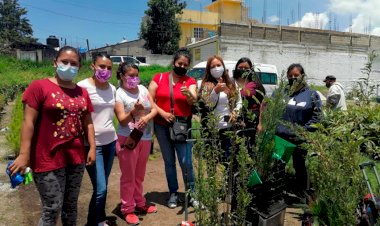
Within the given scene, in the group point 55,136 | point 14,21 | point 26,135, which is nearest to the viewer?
point 26,135

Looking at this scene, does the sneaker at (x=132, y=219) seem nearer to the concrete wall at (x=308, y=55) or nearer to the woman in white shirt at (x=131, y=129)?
the woman in white shirt at (x=131, y=129)

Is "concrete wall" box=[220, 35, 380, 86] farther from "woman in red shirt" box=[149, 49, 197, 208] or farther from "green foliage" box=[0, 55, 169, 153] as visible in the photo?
"woman in red shirt" box=[149, 49, 197, 208]

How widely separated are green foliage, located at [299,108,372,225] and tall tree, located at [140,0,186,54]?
29526 millimetres

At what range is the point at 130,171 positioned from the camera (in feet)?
11.3

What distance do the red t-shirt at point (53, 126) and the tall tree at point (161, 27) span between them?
2917cm

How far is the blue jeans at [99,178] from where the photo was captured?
9.94 feet

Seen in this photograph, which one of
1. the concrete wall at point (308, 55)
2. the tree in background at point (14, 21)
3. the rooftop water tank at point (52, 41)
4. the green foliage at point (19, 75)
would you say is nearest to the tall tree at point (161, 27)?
the green foliage at point (19, 75)

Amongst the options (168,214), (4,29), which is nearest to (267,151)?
(168,214)

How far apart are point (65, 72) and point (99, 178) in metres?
1.07

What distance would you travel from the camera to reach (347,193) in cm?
211

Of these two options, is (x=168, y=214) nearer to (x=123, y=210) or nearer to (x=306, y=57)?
(x=123, y=210)

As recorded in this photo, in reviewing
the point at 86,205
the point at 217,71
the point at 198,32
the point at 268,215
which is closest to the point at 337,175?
the point at 268,215

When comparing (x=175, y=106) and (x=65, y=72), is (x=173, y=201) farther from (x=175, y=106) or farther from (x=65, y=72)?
(x=65, y=72)

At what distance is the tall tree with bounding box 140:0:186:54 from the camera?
30.4 metres
